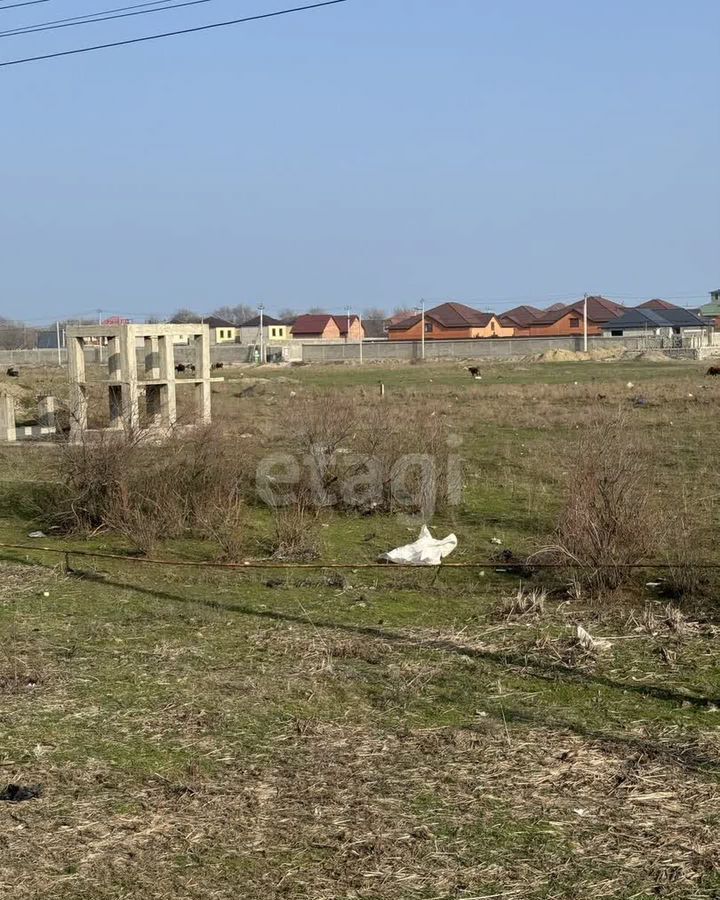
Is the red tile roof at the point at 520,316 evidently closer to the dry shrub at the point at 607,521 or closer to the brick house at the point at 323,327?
the brick house at the point at 323,327

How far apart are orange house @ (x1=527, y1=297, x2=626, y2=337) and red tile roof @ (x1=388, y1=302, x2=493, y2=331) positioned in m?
4.72

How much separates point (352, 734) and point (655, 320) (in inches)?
3532

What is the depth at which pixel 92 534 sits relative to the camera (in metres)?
11.2

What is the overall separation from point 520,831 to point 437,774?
2.07 feet

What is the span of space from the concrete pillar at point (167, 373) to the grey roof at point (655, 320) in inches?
2966

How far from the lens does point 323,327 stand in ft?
353

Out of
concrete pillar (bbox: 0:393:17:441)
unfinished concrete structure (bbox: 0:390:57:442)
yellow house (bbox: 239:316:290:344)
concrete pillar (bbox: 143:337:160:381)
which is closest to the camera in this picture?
unfinished concrete structure (bbox: 0:390:57:442)

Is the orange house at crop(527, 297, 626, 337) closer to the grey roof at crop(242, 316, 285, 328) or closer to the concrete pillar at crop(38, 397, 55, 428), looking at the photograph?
the grey roof at crop(242, 316, 285, 328)

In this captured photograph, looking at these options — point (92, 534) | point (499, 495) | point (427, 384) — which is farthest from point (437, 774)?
point (427, 384)

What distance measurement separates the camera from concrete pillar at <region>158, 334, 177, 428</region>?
62.1ft

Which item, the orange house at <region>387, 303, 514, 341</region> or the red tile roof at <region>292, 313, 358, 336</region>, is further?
the red tile roof at <region>292, 313, 358, 336</region>

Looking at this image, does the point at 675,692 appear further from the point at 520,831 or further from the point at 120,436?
the point at 120,436

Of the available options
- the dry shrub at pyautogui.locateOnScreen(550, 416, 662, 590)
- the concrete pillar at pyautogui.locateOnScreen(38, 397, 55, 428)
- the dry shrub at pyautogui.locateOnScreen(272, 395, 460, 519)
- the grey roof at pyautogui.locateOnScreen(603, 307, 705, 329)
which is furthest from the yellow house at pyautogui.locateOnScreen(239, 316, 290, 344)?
the dry shrub at pyautogui.locateOnScreen(550, 416, 662, 590)

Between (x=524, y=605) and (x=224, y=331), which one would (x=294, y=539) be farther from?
(x=224, y=331)
